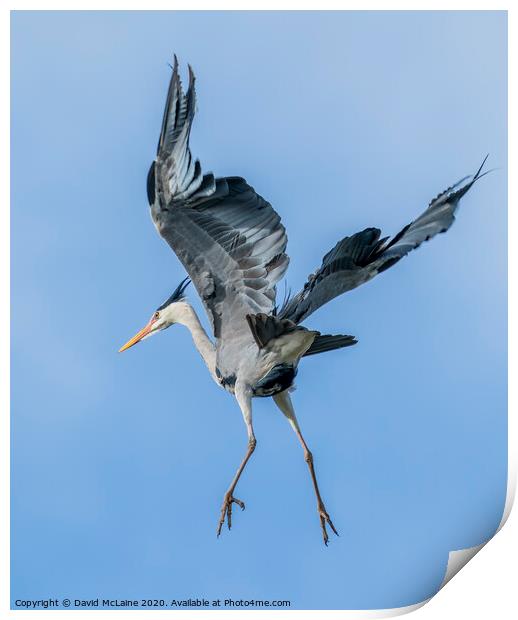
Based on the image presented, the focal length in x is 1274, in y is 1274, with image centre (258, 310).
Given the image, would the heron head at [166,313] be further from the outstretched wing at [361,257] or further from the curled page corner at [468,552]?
the curled page corner at [468,552]

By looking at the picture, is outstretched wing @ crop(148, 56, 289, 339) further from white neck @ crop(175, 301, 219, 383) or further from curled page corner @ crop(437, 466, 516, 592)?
curled page corner @ crop(437, 466, 516, 592)

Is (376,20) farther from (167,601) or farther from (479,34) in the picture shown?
(167,601)

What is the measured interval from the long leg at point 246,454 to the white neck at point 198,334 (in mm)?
148

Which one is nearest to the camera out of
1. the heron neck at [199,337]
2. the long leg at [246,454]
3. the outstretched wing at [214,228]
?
the outstretched wing at [214,228]

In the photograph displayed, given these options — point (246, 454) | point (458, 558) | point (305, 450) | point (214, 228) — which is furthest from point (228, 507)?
point (214, 228)

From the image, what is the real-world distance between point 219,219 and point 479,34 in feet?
3.70

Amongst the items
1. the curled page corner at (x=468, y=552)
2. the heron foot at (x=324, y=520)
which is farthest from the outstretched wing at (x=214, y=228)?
the curled page corner at (x=468, y=552)

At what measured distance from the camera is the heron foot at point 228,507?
4188mm

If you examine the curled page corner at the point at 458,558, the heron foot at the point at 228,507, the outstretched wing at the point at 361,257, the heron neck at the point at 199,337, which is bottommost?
the curled page corner at the point at 458,558

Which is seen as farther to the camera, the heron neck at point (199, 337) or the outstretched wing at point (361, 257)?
the heron neck at point (199, 337)

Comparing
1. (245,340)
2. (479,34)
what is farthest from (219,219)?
(479,34)

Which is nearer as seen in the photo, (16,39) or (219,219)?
(219,219)
